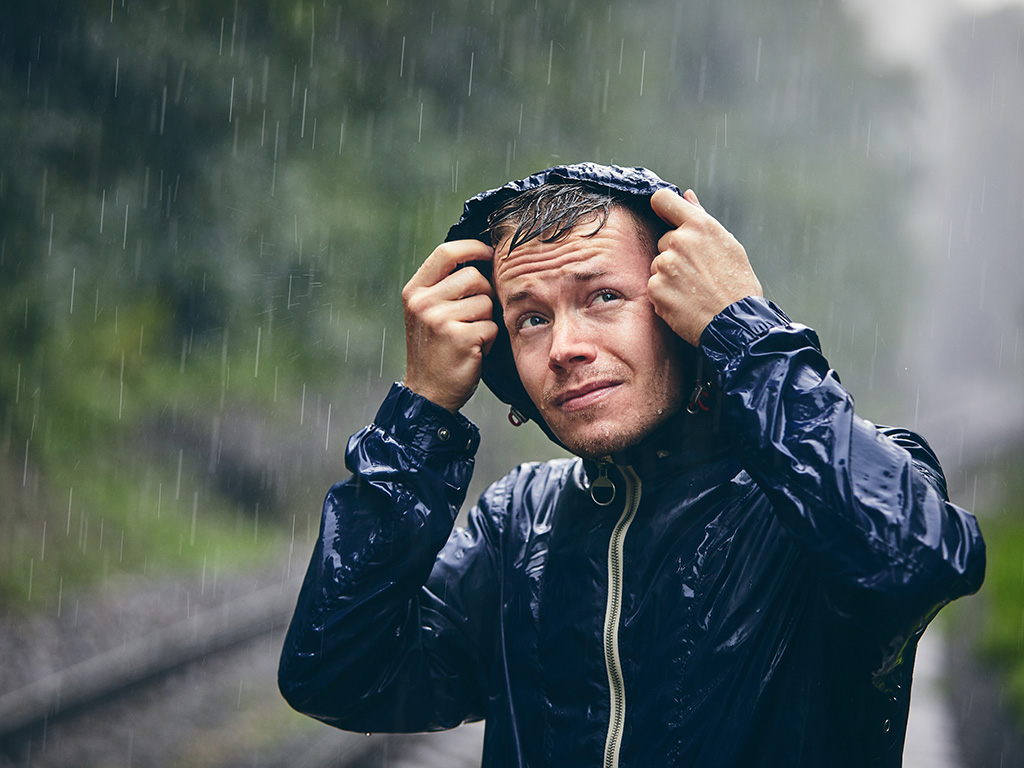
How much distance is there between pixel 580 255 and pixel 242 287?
11.1 m

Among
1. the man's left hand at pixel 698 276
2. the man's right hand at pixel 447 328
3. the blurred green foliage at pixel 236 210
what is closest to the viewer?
the man's left hand at pixel 698 276

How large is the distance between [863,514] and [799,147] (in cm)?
2206

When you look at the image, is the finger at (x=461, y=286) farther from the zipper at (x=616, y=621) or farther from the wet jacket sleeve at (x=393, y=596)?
the zipper at (x=616, y=621)

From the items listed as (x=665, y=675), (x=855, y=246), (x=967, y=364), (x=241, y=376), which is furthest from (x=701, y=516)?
(x=967, y=364)

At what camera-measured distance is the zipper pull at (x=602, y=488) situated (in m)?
2.21

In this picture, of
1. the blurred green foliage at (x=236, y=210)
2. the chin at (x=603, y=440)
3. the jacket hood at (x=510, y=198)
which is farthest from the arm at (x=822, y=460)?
the blurred green foliage at (x=236, y=210)

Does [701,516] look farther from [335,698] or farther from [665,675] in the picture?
[335,698]

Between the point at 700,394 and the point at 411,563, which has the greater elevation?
the point at 700,394

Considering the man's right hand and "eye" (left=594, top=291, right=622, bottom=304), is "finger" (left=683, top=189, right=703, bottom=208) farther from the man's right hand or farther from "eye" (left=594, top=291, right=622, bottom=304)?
the man's right hand

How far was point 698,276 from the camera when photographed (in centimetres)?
194

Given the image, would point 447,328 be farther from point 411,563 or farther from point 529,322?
point 411,563

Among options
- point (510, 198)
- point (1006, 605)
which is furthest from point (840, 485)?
point (1006, 605)

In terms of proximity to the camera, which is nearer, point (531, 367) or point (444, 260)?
point (531, 367)

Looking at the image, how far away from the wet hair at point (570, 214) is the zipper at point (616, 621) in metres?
0.61
